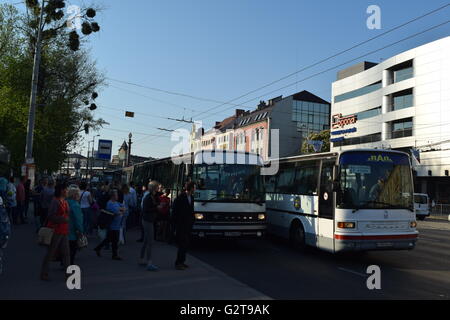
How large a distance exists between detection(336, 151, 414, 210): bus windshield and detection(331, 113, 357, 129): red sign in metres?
45.5

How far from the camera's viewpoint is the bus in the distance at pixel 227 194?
11.6 m

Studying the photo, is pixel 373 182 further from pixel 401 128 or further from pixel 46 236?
pixel 401 128

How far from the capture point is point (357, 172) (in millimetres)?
10367

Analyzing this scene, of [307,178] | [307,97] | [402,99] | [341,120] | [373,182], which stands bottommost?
[373,182]

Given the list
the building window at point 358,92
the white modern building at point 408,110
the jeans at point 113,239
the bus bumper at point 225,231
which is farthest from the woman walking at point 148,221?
the building window at point 358,92

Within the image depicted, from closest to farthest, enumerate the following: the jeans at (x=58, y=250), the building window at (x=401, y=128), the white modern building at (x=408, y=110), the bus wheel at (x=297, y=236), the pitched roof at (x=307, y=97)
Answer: the jeans at (x=58, y=250), the bus wheel at (x=297, y=236), the white modern building at (x=408, y=110), the building window at (x=401, y=128), the pitched roof at (x=307, y=97)

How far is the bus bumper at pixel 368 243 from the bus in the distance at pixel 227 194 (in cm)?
265

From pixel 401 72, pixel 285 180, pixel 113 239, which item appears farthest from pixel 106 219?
pixel 401 72

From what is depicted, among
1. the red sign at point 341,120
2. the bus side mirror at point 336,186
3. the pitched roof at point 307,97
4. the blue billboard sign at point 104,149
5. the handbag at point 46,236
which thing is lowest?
the handbag at point 46,236

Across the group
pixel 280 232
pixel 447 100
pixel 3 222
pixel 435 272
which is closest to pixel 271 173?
pixel 280 232

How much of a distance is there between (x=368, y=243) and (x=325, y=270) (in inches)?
54.2

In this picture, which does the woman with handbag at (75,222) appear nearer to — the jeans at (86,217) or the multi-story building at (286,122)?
the jeans at (86,217)

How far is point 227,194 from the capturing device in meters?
11.9

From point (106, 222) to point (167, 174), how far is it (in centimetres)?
674
